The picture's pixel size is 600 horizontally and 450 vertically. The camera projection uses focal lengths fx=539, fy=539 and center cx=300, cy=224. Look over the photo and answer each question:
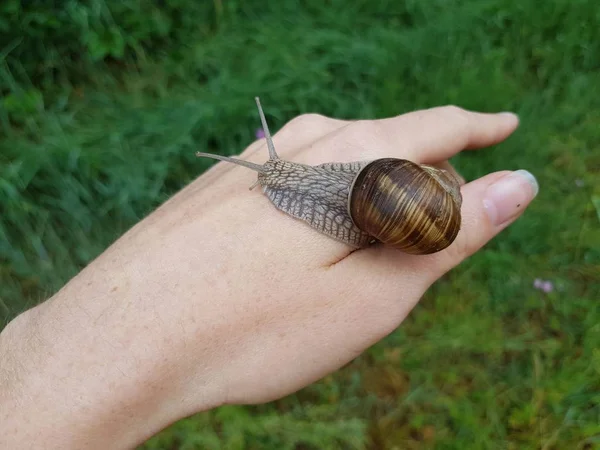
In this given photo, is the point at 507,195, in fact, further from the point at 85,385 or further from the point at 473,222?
the point at 85,385

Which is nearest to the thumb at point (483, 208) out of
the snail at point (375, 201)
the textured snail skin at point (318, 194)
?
the snail at point (375, 201)

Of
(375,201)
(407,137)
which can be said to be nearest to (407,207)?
(375,201)

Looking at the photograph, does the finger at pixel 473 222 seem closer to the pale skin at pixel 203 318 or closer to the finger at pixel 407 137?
the pale skin at pixel 203 318

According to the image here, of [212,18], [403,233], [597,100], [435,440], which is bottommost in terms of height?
[435,440]

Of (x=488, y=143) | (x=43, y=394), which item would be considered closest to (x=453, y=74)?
(x=488, y=143)

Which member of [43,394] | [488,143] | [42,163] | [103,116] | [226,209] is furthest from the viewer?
[103,116]

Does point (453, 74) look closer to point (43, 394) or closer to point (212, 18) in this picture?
point (212, 18)
